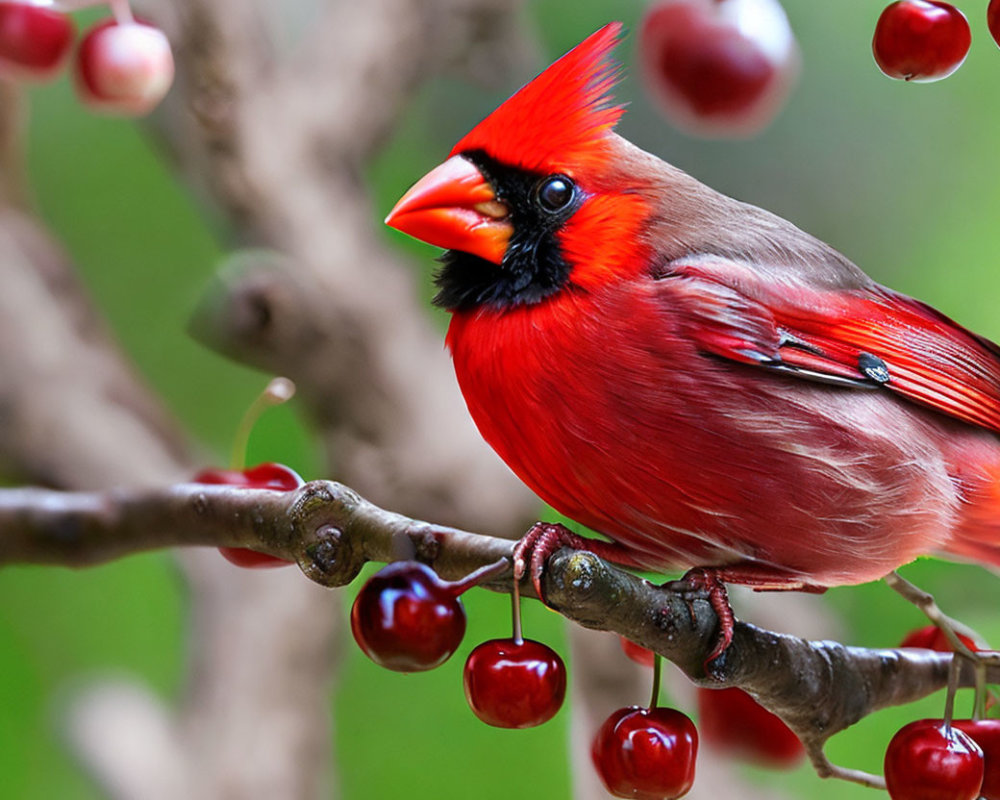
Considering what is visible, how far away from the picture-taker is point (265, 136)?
134 cm

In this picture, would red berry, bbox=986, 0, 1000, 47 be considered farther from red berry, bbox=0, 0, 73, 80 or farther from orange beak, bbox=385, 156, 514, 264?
red berry, bbox=0, 0, 73, 80

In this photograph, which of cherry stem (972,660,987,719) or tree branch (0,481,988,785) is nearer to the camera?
tree branch (0,481,988,785)

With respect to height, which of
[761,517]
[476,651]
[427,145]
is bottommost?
[476,651]

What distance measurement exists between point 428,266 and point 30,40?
58 cm

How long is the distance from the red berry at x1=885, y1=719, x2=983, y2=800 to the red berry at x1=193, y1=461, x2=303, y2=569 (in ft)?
1.42

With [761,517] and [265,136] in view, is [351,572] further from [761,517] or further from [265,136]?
[265,136]

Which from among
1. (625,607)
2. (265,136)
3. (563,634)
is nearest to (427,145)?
(265,136)

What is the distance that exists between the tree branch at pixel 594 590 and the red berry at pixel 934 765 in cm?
6

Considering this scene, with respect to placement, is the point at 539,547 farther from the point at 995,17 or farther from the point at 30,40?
the point at 30,40

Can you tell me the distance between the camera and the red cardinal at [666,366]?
73cm

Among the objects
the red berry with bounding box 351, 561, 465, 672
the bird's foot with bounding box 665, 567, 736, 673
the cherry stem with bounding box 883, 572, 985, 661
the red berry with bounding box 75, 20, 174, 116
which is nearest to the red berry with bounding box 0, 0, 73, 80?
the red berry with bounding box 75, 20, 174, 116

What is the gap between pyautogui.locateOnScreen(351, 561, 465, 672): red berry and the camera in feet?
2.24

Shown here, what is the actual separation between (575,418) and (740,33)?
361 millimetres

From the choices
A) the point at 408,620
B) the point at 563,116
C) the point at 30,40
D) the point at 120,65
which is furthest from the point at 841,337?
the point at 30,40
